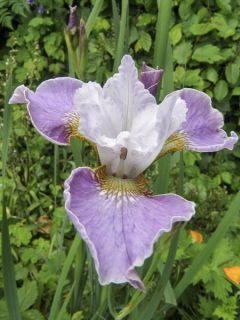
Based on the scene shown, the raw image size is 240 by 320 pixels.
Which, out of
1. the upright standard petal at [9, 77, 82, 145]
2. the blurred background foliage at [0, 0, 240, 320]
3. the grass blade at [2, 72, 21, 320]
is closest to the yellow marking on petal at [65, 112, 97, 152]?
the upright standard petal at [9, 77, 82, 145]

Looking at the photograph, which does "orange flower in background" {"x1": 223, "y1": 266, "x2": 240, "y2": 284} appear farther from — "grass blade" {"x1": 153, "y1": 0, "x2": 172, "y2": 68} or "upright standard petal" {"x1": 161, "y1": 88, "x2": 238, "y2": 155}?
"grass blade" {"x1": 153, "y1": 0, "x2": 172, "y2": 68}

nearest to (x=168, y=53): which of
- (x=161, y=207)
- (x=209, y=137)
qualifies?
(x=209, y=137)

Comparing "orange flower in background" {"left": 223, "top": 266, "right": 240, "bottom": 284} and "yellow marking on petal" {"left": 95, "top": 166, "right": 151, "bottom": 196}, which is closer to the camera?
"yellow marking on petal" {"left": 95, "top": 166, "right": 151, "bottom": 196}

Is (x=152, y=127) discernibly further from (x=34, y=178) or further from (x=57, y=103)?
(x=34, y=178)

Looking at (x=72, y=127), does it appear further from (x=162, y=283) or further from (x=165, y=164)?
(x=162, y=283)

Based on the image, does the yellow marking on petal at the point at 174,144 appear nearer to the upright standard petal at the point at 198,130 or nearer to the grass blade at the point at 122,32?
the upright standard petal at the point at 198,130

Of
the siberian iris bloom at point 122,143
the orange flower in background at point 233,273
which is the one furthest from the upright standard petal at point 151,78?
the orange flower in background at point 233,273
